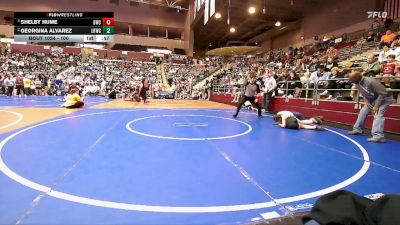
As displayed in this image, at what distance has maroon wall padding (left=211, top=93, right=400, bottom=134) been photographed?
21.7 ft

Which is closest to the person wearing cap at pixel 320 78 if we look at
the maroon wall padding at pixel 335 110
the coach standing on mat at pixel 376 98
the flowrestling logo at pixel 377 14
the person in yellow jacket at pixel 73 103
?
the maroon wall padding at pixel 335 110

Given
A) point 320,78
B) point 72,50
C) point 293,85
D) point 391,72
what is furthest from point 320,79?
point 72,50

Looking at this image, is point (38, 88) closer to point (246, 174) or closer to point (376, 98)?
point (376, 98)

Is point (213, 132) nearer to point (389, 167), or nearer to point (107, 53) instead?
point (389, 167)

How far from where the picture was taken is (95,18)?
41.1 ft

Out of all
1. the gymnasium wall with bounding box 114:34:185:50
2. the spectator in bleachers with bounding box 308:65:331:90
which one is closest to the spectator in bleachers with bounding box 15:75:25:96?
the gymnasium wall with bounding box 114:34:185:50

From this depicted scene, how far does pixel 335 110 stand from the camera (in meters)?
8.57

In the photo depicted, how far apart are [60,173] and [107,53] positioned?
39.5m

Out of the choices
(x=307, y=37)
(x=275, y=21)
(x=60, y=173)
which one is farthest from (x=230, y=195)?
(x=275, y=21)

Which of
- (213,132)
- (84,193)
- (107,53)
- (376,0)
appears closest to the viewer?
(84,193)
